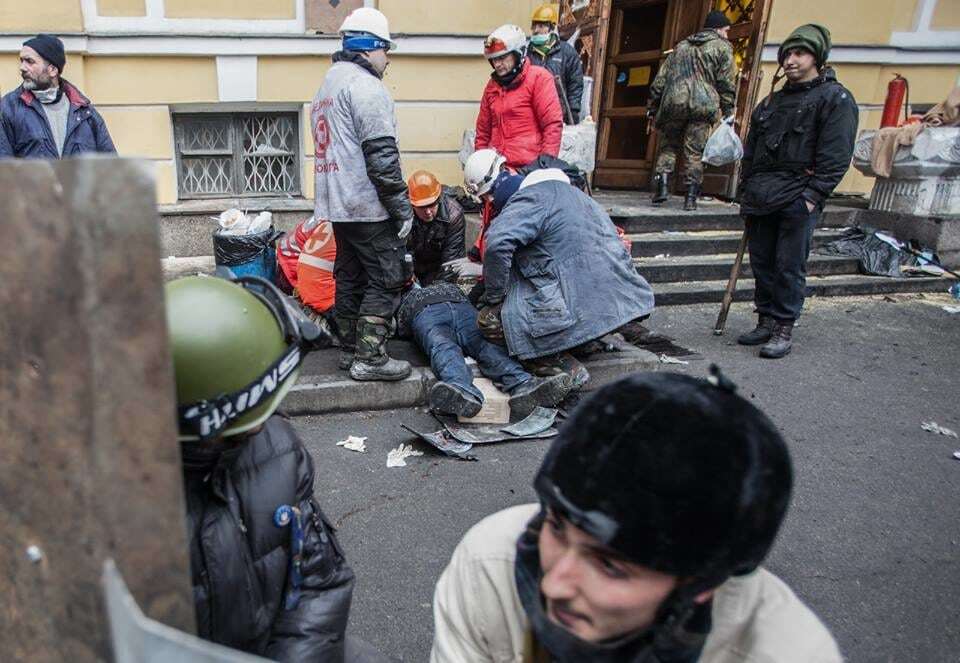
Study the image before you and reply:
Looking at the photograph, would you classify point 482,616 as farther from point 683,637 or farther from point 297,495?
point 297,495

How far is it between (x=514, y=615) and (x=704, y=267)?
6477 mm

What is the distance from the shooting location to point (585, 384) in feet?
15.1

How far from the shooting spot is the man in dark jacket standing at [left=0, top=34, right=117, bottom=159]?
16.0 feet

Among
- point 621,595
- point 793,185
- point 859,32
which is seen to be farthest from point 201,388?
point 859,32

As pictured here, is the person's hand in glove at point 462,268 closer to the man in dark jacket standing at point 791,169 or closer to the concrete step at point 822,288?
the concrete step at point 822,288

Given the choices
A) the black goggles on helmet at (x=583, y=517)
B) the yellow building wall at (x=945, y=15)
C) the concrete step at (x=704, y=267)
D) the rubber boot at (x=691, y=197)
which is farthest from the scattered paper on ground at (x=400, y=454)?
the yellow building wall at (x=945, y=15)

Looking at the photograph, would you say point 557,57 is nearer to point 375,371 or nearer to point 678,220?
point 678,220

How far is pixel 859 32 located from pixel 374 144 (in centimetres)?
722

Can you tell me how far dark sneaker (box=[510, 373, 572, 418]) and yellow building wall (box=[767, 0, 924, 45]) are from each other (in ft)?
19.8

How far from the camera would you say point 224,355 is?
1.24m

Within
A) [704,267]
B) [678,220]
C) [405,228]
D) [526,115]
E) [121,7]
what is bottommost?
[704,267]

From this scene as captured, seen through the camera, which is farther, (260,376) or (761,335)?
(761,335)

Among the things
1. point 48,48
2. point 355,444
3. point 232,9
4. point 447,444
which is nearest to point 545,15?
point 232,9

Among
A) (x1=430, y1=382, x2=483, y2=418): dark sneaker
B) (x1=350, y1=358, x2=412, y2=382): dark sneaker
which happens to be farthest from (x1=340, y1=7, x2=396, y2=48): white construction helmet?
(x1=430, y1=382, x2=483, y2=418): dark sneaker
